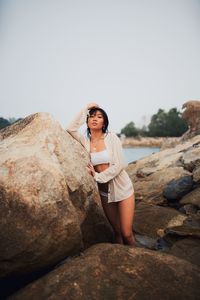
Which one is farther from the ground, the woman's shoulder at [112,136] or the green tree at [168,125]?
the woman's shoulder at [112,136]

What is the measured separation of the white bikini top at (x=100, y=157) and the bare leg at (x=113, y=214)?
61 centimetres

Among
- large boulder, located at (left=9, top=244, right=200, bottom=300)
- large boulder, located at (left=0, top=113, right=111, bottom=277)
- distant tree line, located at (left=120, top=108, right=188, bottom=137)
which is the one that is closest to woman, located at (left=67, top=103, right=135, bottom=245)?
large boulder, located at (left=0, top=113, right=111, bottom=277)

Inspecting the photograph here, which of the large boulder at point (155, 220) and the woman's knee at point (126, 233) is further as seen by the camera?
the large boulder at point (155, 220)

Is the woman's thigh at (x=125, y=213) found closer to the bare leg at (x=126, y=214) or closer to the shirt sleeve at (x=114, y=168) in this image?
the bare leg at (x=126, y=214)

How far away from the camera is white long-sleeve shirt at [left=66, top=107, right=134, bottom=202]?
4.47 m

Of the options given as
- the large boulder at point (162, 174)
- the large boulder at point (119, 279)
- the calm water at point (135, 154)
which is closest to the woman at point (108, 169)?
the large boulder at point (119, 279)

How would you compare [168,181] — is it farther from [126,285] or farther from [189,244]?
[126,285]

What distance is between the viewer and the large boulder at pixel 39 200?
319 centimetres

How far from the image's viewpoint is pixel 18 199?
3.19 m

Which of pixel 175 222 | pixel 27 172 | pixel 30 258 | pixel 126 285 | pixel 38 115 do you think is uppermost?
pixel 38 115

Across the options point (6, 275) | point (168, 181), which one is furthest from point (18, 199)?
point (168, 181)

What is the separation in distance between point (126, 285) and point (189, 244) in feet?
6.75

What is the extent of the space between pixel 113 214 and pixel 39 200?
187 cm

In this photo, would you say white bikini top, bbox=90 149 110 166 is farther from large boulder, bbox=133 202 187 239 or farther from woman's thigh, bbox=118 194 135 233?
large boulder, bbox=133 202 187 239
